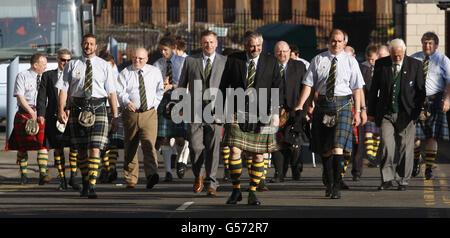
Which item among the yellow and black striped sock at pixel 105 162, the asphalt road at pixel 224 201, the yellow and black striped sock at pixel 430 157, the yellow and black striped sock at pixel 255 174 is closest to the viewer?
the asphalt road at pixel 224 201

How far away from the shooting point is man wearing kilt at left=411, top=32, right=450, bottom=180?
45.1 ft

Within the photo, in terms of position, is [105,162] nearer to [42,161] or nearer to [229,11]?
[42,161]

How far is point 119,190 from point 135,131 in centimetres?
81

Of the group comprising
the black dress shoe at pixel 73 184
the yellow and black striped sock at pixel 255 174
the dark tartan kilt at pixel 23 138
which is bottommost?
the black dress shoe at pixel 73 184

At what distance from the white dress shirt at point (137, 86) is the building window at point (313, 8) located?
44769mm

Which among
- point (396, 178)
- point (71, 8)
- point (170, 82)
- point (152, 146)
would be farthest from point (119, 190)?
point (71, 8)

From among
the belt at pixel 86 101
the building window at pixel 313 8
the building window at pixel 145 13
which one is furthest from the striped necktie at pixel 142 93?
the building window at pixel 313 8

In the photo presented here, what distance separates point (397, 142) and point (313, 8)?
46.5 metres

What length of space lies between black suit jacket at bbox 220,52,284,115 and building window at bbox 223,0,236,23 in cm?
4502

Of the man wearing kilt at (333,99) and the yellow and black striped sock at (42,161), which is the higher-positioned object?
the man wearing kilt at (333,99)

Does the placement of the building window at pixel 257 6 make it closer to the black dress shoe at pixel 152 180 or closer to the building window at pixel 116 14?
the building window at pixel 116 14

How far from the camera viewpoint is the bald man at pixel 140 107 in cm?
1348

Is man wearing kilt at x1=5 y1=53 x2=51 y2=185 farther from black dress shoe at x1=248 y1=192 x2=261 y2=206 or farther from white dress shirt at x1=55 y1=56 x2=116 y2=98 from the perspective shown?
black dress shoe at x1=248 y1=192 x2=261 y2=206

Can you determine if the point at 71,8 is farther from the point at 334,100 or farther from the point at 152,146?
the point at 334,100
